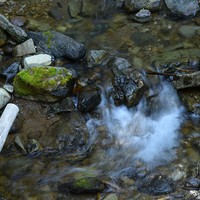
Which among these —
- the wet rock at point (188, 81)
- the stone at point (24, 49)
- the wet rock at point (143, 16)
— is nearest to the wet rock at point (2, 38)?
the stone at point (24, 49)

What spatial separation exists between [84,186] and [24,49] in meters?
3.55

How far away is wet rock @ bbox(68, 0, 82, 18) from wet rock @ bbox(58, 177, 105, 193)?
15.9 ft

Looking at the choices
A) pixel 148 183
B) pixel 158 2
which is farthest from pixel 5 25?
pixel 148 183

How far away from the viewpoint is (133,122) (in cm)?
641

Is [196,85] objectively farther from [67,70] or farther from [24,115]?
[24,115]

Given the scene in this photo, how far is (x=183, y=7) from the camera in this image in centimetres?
873

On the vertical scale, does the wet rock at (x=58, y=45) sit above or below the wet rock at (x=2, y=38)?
below

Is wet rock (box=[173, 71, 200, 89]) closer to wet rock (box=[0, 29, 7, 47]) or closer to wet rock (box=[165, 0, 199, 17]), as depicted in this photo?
wet rock (box=[165, 0, 199, 17])

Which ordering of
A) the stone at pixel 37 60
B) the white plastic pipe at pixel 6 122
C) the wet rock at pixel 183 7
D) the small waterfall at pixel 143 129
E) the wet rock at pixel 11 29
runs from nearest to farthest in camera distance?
the white plastic pipe at pixel 6 122
the small waterfall at pixel 143 129
the stone at pixel 37 60
the wet rock at pixel 11 29
the wet rock at pixel 183 7

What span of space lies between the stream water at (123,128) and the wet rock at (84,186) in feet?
0.30

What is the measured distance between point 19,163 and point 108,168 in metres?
1.39

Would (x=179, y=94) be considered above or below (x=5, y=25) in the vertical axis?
below

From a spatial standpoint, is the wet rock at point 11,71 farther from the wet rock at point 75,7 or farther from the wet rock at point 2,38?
the wet rock at point 75,7

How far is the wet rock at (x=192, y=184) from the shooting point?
5.11 meters
